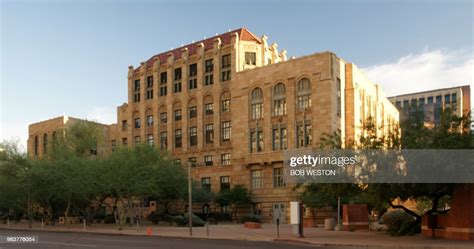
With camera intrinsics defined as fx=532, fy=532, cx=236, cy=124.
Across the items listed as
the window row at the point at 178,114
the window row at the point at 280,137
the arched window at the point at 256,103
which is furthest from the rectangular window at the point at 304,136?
the window row at the point at 178,114

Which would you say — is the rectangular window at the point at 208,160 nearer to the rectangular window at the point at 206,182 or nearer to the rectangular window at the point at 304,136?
the rectangular window at the point at 206,182

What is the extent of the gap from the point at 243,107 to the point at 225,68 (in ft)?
23.0

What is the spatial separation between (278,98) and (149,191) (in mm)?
21672

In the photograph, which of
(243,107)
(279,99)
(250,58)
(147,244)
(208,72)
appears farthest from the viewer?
(208,72)

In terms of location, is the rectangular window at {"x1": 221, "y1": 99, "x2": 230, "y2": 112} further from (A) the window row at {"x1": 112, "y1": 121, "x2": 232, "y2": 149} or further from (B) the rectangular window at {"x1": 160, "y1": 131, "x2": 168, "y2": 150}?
(B) the rectangular window at {"x1": 160, "y1": 131, "x2": 168, "y2": 150}

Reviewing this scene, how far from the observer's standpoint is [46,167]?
170 feet

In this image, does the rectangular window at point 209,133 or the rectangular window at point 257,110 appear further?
the rectangular window at point 209,133

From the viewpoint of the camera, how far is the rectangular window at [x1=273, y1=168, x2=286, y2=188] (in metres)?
61.2

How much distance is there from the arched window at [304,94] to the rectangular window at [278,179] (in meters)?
7.72

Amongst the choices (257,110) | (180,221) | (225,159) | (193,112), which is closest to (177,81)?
(193,112)

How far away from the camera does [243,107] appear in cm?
6619

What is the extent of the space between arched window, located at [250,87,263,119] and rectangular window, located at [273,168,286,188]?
728 centimetres

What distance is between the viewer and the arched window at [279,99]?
63.0 m

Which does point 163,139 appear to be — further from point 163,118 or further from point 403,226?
point 403,226
